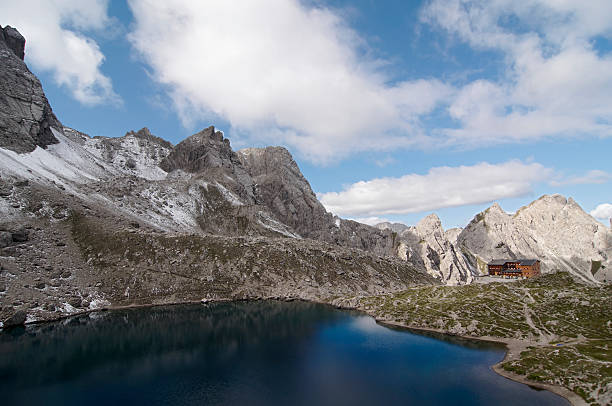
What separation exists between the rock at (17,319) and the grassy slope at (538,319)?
4026 inches

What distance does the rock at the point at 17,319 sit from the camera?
88375 mm

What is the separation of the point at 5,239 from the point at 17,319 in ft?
113

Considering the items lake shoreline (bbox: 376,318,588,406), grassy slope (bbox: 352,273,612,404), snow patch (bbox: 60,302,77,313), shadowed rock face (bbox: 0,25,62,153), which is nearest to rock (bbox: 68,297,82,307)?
snow patch (bbox: 60,302,77,313)

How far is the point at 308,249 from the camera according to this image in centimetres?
17300

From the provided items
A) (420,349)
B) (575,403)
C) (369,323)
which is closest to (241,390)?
(420,349)

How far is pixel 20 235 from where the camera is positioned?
114562mm

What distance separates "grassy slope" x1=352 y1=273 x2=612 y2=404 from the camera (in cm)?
5975

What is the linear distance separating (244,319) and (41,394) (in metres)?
60.2

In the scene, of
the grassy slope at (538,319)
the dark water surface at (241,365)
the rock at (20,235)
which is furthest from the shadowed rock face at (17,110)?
the grassy slope at (538,319)

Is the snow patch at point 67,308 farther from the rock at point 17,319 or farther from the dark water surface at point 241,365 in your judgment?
the rock at point 17,319

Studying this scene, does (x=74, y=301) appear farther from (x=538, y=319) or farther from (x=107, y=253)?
(x=538, y=319)

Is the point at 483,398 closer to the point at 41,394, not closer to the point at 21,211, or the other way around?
the point at 41,394

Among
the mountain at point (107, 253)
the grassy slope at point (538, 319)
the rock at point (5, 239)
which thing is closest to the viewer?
the grassy slope at point (538, 319)

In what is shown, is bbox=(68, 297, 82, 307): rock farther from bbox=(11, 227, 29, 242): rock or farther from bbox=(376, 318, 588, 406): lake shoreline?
bbox=(376, 318, 588, 406): lake shoreline
